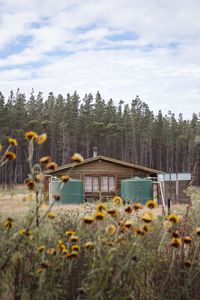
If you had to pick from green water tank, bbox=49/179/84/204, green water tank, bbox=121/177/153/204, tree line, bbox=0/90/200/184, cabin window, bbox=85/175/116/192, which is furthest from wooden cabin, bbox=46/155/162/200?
tree line, bbox=0/90/200/184

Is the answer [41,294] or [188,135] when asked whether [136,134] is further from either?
[41,294]

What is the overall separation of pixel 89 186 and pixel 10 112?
30.1m

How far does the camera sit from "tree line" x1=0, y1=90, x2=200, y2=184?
5253cm

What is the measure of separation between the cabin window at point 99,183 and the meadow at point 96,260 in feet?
63.6

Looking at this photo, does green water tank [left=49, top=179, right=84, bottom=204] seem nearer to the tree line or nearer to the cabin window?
the cabin window

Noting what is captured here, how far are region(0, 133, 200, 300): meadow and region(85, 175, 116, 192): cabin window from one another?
19379 millimetres

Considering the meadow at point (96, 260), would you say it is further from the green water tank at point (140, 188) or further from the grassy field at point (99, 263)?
the green water tank at point (140, 188)

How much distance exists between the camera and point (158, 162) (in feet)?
203

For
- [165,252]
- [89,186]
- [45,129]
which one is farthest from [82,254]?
[45,129]

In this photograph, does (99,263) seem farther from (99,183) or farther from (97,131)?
(97,131)

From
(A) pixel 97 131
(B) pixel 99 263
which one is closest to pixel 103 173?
(B) pixel 99 263

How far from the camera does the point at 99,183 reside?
2292 cm

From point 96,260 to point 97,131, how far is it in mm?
53521

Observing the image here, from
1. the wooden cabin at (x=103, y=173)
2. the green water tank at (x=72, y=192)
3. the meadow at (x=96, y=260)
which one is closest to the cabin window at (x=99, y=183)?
the wooden cabin at (x=103, y=173)
